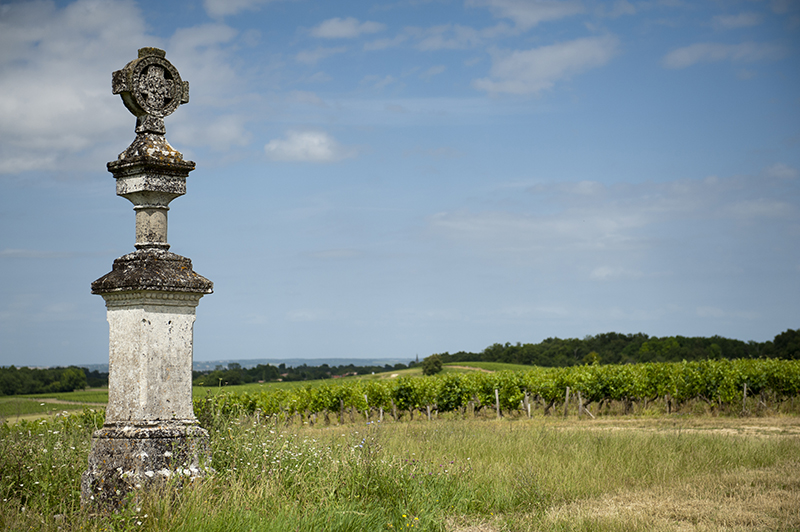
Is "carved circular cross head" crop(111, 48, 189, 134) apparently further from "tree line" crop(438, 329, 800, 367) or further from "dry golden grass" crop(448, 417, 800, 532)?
Answer: "tree line" crop(438, 329, 800, 367)

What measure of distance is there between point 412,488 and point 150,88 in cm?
501

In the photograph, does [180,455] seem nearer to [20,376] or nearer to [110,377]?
[110,377]

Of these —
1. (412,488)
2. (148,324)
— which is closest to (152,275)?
(148,324)

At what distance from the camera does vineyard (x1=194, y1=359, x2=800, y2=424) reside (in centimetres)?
2438

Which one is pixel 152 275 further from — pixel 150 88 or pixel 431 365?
pixel 431 365

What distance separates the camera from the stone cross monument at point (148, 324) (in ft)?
→ 17.7

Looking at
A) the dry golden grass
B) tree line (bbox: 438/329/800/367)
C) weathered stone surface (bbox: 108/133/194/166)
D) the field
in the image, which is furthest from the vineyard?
tree line (bbox: 438/329/800/367)

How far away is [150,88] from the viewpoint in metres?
→ 6.14

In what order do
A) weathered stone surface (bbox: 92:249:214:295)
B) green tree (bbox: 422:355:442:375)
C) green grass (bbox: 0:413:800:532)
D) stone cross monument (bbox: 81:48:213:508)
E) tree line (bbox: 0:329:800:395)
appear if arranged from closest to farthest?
green grass (bbox: 0:413:800:532) < stone cross monument (bbox: 81:48:213:508) < weathered stone surface (bbox: 92:249:214:295) < tree line (bbox: 0:329:800:395) < green tree (bbox: 422:355:442:375)

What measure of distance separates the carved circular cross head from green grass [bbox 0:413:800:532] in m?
3.43

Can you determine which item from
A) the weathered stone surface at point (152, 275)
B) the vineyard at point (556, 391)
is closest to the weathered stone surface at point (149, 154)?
the weathered stone surface at point (152, 275)

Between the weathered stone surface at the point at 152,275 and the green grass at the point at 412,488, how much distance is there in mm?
1764

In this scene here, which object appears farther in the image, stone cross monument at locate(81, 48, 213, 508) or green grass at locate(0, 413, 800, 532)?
stone cross monument at locate(81, 48, 213, 508)

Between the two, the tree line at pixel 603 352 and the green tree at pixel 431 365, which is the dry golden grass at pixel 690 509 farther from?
the green tree at pixel 431 365
